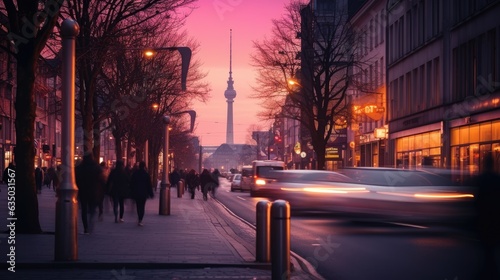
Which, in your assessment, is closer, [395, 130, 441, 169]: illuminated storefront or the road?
the road

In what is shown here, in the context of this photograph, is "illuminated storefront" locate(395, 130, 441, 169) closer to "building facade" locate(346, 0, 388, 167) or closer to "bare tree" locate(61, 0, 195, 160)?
"building facade" locate(346, 0, 388, 167)

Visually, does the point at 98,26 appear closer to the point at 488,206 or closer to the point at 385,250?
the point at 385,250

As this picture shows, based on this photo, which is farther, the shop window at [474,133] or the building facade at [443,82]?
the shop window at [474,133]

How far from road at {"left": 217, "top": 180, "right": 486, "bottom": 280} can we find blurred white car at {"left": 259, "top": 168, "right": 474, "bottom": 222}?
1.21 feet

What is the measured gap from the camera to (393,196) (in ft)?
72.7

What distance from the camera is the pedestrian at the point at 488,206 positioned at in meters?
14.9

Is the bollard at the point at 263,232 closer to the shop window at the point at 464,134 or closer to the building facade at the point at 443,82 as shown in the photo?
the building facade at the point at 443,82

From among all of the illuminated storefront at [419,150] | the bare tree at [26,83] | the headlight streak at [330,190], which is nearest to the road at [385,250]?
the headlight streak at [330,190]

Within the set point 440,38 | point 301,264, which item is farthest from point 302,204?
point 440,38

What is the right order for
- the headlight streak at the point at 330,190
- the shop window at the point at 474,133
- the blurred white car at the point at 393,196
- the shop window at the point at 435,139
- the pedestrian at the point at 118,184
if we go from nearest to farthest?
the blurred white car at the point at 393,196
the headlight streak at the point at 330,190
the pedestrian at the point at 118,184
the shop window at the point at 474,133
the shop window at the point at 435,139

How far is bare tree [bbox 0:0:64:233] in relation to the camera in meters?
19.1

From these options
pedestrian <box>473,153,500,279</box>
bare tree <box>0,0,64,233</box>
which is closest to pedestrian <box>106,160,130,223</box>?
bare tree <box>0,0,64,233</box>

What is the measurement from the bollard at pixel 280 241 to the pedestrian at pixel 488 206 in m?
4.30

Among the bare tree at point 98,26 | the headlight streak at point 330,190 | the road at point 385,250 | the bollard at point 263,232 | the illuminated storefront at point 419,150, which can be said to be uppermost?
the bare tree at point 98,26
